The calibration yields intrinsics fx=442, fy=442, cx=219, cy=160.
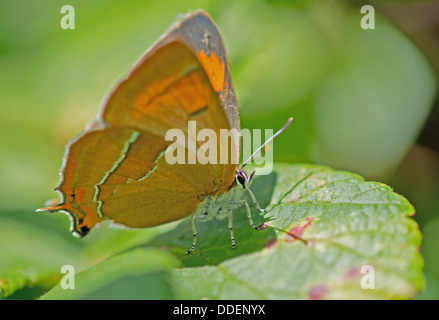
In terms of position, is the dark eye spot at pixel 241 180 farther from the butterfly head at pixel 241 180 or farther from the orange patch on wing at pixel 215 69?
the orange patch on wing at pixel 215 69

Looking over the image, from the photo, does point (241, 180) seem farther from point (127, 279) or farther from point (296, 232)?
point (127, 279)

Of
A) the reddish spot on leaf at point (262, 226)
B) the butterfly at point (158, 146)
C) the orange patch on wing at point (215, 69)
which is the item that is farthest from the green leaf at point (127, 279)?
the orange patch on wing at point (215, 69)

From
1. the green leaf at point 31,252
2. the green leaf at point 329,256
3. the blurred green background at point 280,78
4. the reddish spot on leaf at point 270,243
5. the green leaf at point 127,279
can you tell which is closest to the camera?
the green leaf at point 329,256

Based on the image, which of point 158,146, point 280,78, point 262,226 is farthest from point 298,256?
point 280,78

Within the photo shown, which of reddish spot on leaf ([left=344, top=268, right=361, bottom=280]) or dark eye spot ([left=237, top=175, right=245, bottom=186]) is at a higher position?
dark eye spot ([left=237, top=175, right=245, bottom=186])

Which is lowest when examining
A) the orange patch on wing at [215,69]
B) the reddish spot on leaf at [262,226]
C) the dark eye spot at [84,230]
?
the reddish spot on leaf at [262,226]


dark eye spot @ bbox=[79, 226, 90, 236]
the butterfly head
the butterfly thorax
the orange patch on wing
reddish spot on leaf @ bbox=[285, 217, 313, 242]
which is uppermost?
the orange patch on wing

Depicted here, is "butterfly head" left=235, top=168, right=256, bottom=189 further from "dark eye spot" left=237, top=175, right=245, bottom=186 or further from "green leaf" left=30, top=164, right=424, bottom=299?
"green leaf" left=30, top=164, right=424, bottom=299

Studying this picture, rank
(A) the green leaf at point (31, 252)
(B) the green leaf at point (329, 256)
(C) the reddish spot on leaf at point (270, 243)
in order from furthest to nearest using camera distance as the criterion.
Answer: (A) the green leaf at point (31, 252), (C) the reddish spot on leaf at point (270, 243), (B) the green leaf at point (329, 256)

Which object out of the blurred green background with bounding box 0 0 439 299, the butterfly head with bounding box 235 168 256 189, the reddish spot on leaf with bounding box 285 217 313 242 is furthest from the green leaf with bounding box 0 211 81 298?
the reddish spot on leaf with bounding box 285 217 313 242
